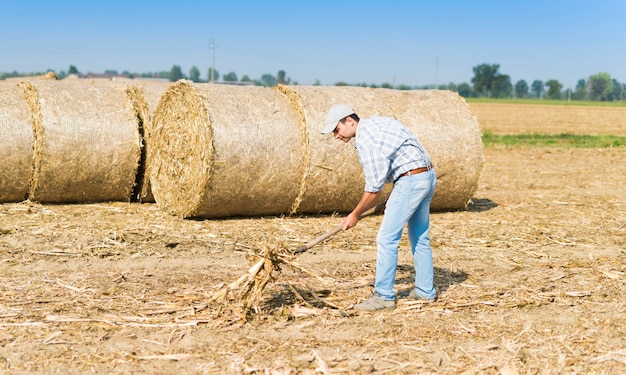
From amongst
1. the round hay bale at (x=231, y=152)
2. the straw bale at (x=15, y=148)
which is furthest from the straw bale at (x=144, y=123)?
the straw bale at (x=15, y=148)

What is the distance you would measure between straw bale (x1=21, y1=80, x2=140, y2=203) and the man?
18.0 ft

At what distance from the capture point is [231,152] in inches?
387

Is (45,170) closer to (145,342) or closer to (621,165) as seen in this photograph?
(145,342)

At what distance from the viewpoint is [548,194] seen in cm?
1348

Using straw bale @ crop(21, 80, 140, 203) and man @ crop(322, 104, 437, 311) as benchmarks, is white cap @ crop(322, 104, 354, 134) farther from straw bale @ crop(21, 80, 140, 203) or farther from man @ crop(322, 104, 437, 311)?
straw bale @ crop(21, 80, 140, 203)

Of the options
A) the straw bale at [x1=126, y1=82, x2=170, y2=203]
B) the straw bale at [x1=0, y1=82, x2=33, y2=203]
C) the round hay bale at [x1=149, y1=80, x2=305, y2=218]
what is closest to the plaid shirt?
the round hay bale at [x1=149, y1=80, x2=305, y2=218]

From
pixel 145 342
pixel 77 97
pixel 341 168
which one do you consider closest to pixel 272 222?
pixel 341 168

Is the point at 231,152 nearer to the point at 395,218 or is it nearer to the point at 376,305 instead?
the point at 395,218

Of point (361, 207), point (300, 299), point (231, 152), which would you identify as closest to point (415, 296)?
point (300, 299)

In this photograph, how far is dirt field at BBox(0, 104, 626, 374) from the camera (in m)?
5.54

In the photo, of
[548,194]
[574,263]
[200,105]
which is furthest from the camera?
[548,194]

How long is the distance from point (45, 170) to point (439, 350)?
722 cm

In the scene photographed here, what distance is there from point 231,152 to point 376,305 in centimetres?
388

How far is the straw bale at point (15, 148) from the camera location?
10641 mm
